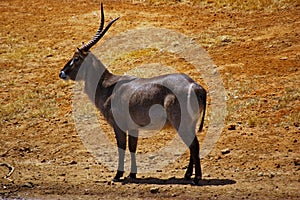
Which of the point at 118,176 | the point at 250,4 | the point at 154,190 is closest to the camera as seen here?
the point at 154,190

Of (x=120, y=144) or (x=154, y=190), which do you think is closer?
(x=154, y=190)

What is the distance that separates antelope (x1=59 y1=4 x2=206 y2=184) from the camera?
29.1 ft

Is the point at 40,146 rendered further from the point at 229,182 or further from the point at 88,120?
the point at 229,182

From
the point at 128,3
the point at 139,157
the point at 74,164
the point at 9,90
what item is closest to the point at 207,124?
the point at 139,157

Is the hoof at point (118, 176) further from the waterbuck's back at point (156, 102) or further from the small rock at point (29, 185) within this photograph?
the small rock at point (29, 185)

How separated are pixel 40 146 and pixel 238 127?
3.27 metres

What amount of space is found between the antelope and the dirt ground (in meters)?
0.53

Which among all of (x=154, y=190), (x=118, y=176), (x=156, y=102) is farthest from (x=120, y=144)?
(x=154, y=190)

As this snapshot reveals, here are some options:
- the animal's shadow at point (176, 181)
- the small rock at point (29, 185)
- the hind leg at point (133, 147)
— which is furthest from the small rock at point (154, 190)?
the small rock at point (29, 185)

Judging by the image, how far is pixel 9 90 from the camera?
14625mm

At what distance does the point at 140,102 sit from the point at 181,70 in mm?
5207

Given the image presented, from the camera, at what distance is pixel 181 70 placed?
47.7 ft

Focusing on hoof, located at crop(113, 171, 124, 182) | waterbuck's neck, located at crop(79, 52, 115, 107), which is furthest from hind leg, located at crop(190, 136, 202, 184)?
waterbuck's neck, located at crop(79, 52, 115, 107)

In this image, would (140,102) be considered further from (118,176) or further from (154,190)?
(154,190)
